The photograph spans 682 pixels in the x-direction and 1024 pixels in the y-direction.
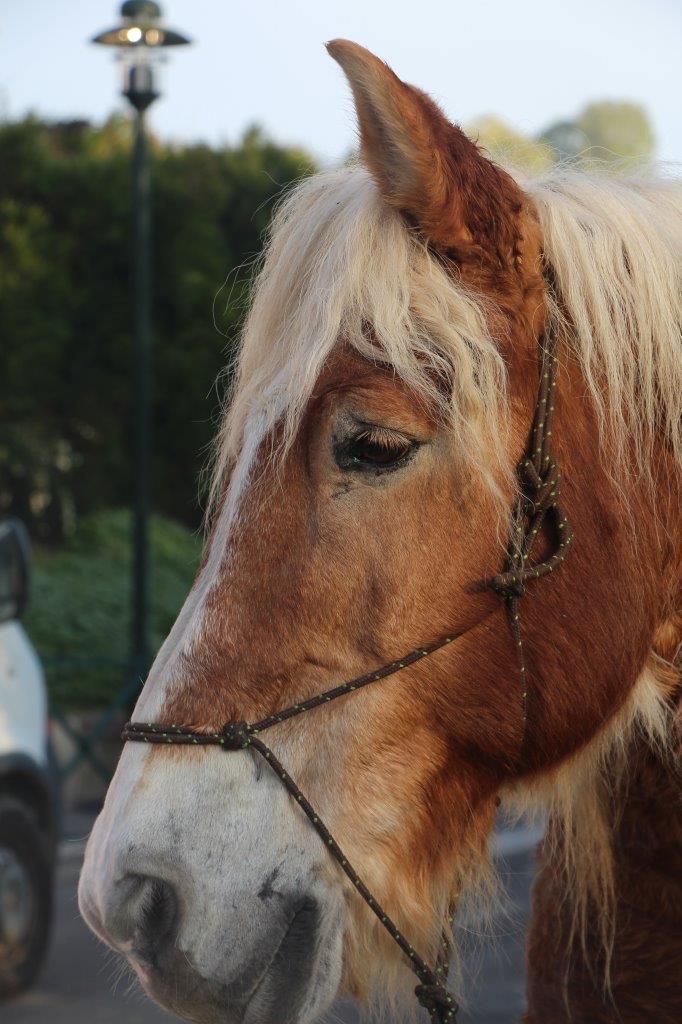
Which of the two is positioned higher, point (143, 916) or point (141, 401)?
point (143, 916)

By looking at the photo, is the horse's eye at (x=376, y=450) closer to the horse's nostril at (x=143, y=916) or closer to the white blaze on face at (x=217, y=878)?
the white blaze on face at (x=217, y=878)

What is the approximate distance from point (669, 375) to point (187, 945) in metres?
1.17

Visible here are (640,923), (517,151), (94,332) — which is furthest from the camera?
(94,332)

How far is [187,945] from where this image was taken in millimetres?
1674

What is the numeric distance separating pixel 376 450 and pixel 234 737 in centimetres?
48

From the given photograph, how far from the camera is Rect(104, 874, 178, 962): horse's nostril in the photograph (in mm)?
1678

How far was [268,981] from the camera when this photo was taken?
1722 millimetres

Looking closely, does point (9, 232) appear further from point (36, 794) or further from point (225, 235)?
point (36, 794)

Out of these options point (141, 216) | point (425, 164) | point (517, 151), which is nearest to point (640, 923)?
point (425, 164)

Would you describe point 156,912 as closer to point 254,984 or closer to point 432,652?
point 254,984

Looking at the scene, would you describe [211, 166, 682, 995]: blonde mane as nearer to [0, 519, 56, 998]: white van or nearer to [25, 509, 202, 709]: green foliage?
[0, 519, 56, 998]: white van

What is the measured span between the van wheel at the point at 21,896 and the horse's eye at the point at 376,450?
3774 millimetres

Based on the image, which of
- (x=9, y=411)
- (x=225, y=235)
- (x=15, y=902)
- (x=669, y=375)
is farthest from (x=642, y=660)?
(x=225, y=235)

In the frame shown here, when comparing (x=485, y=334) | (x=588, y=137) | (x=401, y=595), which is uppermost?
(x=588, y=137)
